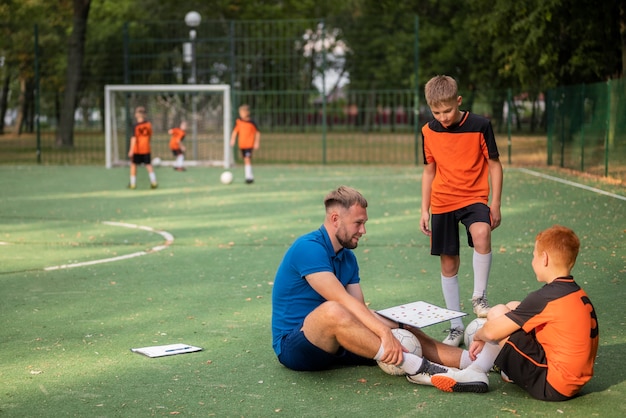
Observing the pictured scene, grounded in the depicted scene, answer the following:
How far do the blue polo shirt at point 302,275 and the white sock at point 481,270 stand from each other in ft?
4.34

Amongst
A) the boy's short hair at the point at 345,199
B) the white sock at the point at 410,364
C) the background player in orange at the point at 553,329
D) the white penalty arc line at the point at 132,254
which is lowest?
the white penalty arc line at the point at 132,254

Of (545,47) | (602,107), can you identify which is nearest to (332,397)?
(602,107)

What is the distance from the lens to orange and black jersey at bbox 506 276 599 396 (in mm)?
4949

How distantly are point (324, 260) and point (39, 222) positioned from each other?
9.83 metres

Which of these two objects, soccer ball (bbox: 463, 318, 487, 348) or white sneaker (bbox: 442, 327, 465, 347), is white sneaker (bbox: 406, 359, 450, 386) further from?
white sneaker (bbox: 442, 327, 465, 347)

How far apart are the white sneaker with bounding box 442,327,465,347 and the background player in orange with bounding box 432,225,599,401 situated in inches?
48.9

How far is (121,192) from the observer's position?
1977cm

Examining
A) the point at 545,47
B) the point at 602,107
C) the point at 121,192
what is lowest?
the point at 121,192

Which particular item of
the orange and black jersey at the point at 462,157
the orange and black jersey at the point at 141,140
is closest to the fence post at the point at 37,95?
the orange and black jersey at the point at 141,140

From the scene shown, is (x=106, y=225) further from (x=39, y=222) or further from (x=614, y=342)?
(x=614, y=342)

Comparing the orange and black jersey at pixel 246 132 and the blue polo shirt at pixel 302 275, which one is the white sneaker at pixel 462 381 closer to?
the blue polo shirt at pixel 302 275

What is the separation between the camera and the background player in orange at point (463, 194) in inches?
267

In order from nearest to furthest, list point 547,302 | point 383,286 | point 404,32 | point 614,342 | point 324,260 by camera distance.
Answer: point 547,302 < point 324,260 < point 614,342 < point 383,286 < point 404,32

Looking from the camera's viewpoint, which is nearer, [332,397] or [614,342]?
[332,397]
